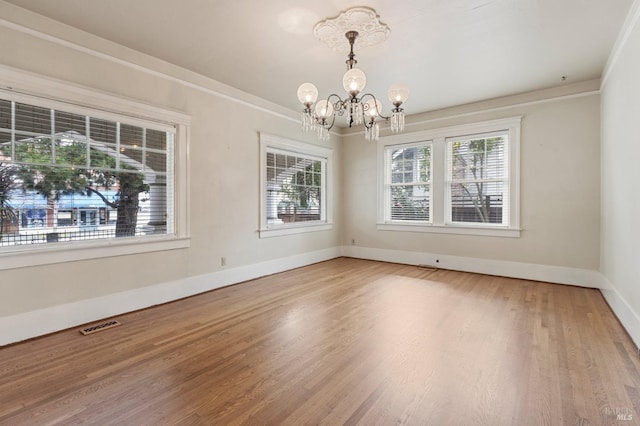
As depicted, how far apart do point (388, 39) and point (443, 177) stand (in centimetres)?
308

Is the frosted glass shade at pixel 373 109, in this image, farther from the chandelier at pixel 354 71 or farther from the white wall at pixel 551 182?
the white wall at pixel 551 182

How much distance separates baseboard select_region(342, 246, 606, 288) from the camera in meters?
4.40

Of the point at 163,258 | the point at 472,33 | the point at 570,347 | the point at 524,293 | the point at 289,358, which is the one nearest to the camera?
the point at 289,358

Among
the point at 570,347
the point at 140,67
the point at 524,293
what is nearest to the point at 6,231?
the point at 140,67

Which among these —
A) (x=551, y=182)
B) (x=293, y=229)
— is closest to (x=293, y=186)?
(x=293, y=229)

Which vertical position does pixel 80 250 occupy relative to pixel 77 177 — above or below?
below

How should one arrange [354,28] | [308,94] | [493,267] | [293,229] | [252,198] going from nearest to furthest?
[354,28], [308,94], [252,198], [493,267], [293,229]

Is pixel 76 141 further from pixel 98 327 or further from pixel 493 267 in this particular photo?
pixel 493 267

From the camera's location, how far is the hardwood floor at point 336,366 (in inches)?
69.7

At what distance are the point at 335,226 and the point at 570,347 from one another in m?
4.58

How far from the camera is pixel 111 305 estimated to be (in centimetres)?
327

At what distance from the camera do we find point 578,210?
173 inches

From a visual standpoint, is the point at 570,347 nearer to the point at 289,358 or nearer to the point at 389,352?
the point at 389,352

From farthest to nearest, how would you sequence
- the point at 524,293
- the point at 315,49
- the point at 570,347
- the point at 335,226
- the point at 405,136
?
the point at 335,226
the point at 405,136
the point at 524,293
the point at 315,49
the point at 570,347
